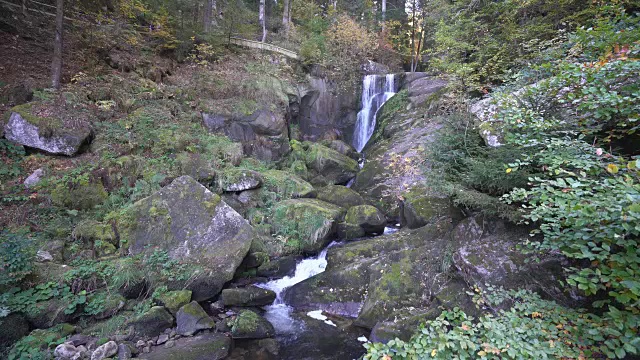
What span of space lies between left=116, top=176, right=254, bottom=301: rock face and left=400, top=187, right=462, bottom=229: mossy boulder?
15.5ft

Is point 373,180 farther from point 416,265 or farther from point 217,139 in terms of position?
point 217,139

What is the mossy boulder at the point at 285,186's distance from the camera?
36.8ft

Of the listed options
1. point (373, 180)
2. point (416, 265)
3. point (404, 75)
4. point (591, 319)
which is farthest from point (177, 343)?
point (404, 75)

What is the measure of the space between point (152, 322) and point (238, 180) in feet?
17.6

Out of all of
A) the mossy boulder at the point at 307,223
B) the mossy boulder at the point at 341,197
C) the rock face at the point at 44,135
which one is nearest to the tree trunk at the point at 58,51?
the rock face at the point at 44,135

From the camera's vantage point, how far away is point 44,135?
8.57 meters

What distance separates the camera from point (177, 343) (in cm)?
597

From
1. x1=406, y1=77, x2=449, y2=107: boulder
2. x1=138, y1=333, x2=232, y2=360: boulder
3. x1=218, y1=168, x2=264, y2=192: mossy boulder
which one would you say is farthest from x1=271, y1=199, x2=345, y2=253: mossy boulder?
x1=406, y1=77, x2=449, y2=107: boulder

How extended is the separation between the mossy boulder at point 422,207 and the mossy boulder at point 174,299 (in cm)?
630

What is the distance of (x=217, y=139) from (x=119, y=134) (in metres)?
3.29

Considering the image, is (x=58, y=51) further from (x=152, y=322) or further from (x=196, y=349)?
(x=196, y=349)

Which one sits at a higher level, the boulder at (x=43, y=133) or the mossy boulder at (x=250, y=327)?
the boulder at (x=43, y=133)

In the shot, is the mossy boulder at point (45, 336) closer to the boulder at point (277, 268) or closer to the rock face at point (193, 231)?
the rock face at point (193, 231)

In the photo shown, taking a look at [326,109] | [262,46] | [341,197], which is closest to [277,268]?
[341,197]
